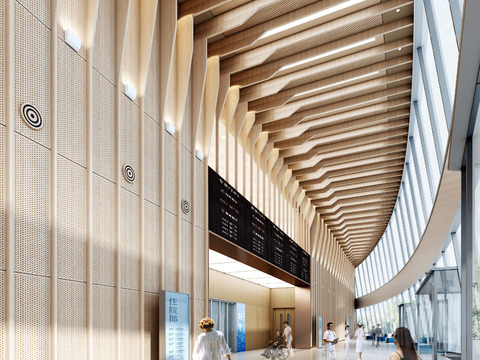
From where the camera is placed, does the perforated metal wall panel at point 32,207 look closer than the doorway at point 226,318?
Yes

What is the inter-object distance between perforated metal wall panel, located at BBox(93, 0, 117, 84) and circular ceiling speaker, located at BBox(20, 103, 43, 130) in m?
1.58

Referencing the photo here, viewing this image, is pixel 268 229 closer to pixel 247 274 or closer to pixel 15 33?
pixel 247 274

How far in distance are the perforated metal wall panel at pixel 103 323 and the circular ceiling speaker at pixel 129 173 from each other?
5.18 feet

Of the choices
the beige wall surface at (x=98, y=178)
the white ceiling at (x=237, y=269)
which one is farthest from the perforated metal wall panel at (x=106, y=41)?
the white ceiling at (x=237, y=269)

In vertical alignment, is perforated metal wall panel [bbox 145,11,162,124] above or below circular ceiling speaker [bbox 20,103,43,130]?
above

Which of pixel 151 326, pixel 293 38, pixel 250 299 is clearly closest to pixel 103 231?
pixel 151 326

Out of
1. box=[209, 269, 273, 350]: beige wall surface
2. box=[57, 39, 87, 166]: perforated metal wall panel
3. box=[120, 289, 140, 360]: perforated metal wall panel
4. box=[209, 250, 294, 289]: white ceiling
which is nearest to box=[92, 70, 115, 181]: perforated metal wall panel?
box=[57, 39, 87, 166]: perforated metal wall panel

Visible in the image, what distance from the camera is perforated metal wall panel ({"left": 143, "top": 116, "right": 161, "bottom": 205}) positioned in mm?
8309

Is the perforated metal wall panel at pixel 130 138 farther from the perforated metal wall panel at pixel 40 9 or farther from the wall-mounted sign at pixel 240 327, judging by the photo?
the wall-mounted sign at pixel 240 327

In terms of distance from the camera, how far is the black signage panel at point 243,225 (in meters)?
11.3

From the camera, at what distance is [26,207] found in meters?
5.35

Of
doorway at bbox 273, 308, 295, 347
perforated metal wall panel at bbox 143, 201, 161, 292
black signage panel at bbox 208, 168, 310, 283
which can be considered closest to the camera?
perforated metal wall panel at bbox 143, 201, 161, 292

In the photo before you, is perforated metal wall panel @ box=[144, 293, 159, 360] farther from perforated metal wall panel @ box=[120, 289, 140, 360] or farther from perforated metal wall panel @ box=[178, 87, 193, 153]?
perforated metal wall panel @ box=[178, 87, 193, 153]

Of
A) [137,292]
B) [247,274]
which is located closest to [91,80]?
[137,292]
